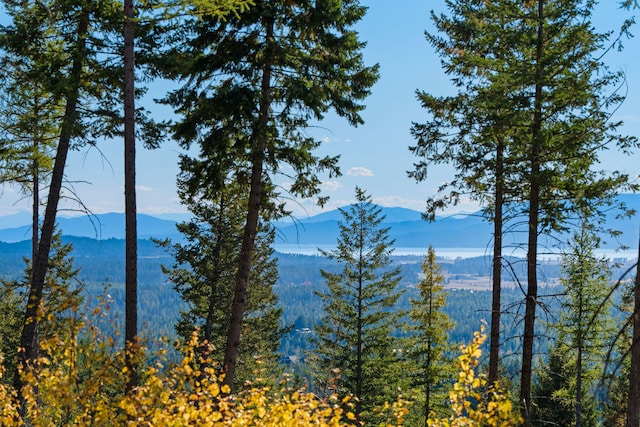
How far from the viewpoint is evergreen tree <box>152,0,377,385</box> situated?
10.5 meters

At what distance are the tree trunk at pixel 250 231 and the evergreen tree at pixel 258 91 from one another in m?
0.02

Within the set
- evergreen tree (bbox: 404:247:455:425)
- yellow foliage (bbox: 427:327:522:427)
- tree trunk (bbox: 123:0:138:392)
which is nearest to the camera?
yellow foliage (bbox: 427:327:522:427)

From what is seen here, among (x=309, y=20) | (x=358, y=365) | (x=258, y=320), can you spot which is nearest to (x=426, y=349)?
(x=358, y=365)

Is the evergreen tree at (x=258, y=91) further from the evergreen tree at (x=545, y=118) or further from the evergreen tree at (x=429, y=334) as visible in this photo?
the evergreen tree at (x=429, y=334)

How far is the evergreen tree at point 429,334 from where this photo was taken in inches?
806

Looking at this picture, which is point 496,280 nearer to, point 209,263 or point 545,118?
point 545,118

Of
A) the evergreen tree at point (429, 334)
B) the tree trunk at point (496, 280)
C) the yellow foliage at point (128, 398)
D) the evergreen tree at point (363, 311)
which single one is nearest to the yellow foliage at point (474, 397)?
the yellow foliage at point (128, 398)

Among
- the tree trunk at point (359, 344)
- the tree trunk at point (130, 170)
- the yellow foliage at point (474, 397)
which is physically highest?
the tree trunk at point (130, 170)

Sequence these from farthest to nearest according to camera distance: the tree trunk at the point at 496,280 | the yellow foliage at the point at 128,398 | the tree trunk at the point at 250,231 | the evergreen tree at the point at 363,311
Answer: the evergreen tree at the point at 363,311 → the tree trunk at the point at 496,280 → the tree trunk at the point at 250,231 → the yellow foliage at the point at 128,398

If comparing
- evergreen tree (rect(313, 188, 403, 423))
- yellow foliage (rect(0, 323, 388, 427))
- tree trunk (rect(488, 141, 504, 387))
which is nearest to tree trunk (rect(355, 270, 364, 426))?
evergreen tree (rect(313, 188, 403, 423))

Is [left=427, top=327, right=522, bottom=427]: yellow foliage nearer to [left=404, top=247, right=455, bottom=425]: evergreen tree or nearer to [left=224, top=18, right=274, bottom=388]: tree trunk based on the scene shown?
[left=224, top=18, right=274, bottom=388]: tree trunk

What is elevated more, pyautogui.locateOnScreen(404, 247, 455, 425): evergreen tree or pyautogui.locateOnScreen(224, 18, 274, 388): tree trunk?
pyautogui.locateOnScreen(224, 18, 274, 388): tree trunk

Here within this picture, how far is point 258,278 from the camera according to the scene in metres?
21.4

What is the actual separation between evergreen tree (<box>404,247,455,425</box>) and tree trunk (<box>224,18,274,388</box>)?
1116 cm
